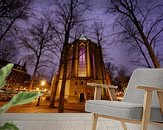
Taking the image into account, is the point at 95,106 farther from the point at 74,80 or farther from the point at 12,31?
the point at 12,31

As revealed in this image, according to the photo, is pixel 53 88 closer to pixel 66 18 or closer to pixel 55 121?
pixel 55 121

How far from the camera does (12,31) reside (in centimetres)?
376

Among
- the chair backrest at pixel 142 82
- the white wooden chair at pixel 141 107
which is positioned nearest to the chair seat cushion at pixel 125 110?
the white wooden chair at pixel 141 107

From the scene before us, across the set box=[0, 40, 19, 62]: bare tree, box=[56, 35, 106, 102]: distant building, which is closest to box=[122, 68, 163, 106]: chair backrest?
box=[56, 35, 106, 102]: distant building

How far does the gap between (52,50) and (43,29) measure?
17.3 inches

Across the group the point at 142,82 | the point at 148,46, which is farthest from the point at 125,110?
the point at 148,46

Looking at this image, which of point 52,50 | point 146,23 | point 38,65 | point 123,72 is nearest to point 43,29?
point 52,50

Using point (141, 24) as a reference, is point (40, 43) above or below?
below

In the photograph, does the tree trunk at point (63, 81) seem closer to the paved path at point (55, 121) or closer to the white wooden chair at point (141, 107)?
the paved path at point (55, 121)

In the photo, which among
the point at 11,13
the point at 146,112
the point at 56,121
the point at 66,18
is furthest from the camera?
the point at 66,18

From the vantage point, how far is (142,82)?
7.43 feet

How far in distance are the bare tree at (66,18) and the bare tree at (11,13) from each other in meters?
0.62

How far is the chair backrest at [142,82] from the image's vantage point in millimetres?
2094

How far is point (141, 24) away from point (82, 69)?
1.48 meters
